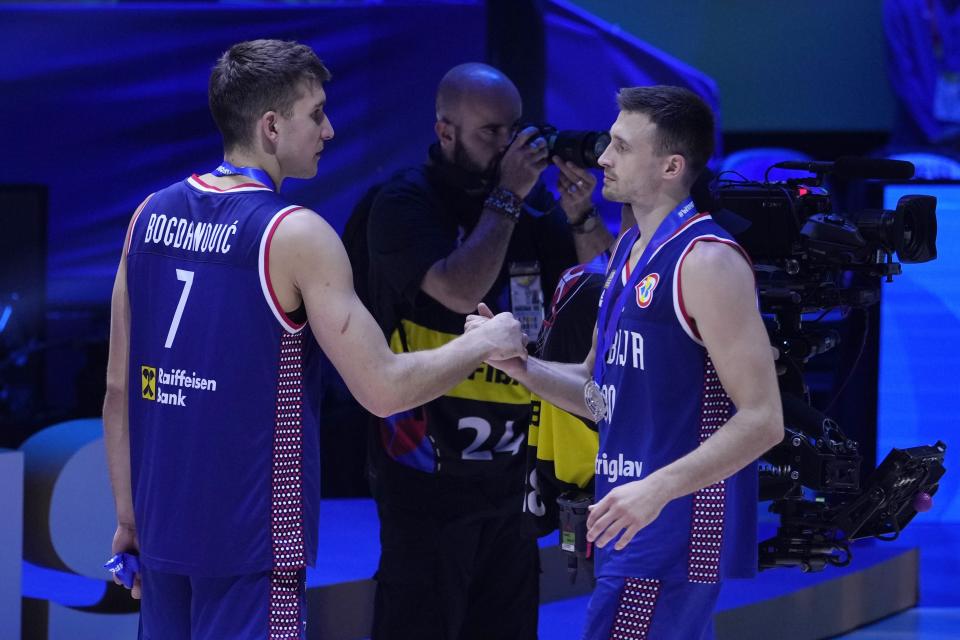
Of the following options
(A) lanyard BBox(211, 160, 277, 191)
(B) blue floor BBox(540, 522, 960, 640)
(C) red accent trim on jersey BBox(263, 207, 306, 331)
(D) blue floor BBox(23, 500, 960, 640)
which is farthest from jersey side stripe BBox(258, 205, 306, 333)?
(B) blue floor BBox(540, 522, 960, 640)

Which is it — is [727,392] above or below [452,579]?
above

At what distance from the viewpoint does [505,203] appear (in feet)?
11.6

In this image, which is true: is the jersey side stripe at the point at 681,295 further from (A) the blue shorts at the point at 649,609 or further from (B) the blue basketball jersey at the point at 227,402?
(B) the blue basketball jersey at the point at 227,402

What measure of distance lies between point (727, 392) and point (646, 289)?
0.79 ft

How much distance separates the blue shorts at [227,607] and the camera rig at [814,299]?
4.23ft

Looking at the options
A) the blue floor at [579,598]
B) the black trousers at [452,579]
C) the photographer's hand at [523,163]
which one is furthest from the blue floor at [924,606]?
the photographer's hand at [523,163]

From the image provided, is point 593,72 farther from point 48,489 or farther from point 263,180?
point 263,180

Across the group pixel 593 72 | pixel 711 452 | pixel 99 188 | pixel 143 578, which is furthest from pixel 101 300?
pixel 711 452

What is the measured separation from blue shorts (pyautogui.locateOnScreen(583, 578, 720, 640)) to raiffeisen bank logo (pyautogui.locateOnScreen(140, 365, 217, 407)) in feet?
2.70

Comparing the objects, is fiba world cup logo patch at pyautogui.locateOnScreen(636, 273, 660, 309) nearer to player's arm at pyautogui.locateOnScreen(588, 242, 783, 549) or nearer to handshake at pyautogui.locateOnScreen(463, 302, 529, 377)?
player's arm at pyautogui.locateOnScreen(588, 242, 783, 549)

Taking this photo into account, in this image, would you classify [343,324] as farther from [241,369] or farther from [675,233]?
[675,233]

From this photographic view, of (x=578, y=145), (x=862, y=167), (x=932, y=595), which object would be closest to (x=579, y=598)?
(x=932, y=595)

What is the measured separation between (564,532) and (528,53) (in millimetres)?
3396

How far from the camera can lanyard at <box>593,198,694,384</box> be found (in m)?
2.42
